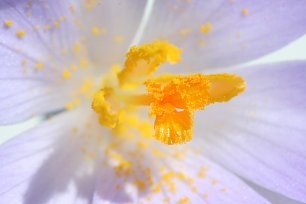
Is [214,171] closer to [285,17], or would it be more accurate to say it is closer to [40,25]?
[285,17]

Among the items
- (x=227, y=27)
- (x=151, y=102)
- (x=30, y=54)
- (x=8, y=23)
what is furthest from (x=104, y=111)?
(x=227, y=27)

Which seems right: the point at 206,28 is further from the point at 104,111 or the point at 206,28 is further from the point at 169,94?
the point at 104,111

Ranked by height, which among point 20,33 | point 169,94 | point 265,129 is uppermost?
point 20,33

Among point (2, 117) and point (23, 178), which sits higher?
point (2, 117)

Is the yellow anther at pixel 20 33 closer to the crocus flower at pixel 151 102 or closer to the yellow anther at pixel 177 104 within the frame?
the crocus flower at pixel 151 102

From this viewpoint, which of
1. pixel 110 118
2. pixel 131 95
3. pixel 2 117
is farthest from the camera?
pixel 131 95

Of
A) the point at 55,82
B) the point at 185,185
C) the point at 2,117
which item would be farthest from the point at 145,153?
the point at 2,117
